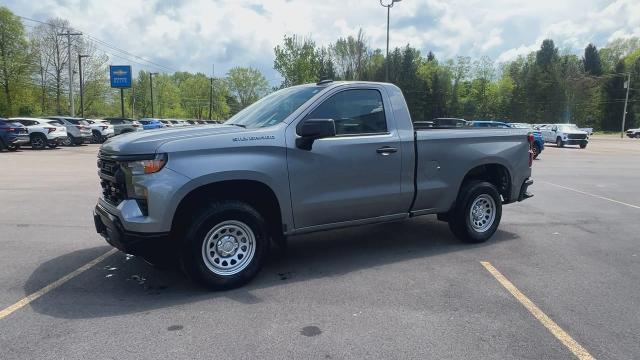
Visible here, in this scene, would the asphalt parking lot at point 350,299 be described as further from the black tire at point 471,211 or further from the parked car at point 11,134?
the parked car at point 11,134

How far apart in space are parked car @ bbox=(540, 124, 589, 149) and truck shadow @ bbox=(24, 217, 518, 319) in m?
29.6

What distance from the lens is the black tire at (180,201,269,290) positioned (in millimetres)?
4379

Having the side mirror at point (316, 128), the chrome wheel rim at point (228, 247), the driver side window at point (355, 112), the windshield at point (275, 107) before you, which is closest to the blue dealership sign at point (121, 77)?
the windshield at point (275, 107)

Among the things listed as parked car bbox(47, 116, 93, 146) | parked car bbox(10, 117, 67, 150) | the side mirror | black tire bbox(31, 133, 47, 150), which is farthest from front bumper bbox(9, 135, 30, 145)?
the side mirror

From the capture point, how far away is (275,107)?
5.36 metres

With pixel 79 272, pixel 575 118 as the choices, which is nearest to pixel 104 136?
pixel 79 272

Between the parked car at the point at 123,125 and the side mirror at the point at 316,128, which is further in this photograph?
the parked car at the point at 123,125

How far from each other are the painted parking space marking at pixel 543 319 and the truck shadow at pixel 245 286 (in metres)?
1.02

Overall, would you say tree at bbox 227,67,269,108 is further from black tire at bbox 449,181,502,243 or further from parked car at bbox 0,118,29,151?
black tire at bbox 449,181,502,243

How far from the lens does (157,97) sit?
101000 mm

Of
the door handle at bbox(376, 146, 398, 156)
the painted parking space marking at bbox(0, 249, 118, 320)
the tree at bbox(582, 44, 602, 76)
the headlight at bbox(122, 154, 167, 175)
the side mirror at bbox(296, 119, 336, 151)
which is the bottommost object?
the painted parking space marking at bbox(0, 249, 118, 320)

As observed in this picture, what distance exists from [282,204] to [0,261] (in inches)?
137

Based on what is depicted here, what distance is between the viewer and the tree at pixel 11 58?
49.9m

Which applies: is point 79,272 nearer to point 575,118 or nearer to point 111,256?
point 111,256
